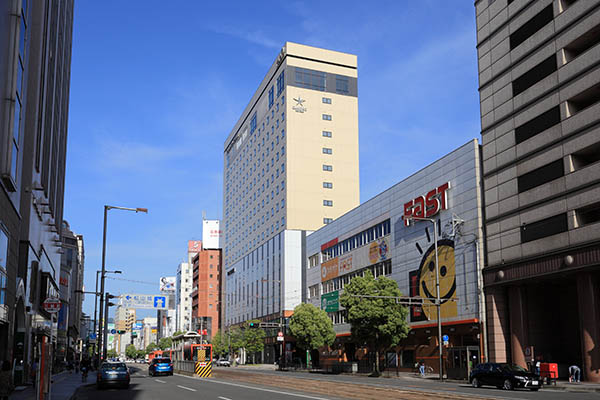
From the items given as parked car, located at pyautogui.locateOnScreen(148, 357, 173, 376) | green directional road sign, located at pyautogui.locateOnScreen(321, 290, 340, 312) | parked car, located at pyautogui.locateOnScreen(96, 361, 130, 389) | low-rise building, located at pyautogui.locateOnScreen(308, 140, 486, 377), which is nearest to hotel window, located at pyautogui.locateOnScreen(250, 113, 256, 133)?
green directional road sign, located at pyautogui.locateOnScreen(321, 290, 340, 312)

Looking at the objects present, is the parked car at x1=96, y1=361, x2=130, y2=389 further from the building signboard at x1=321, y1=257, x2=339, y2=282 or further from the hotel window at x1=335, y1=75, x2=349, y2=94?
the hotel window at x1=335, y1=75, x2=349, y2=94

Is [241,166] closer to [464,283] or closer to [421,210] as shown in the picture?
[421,210]

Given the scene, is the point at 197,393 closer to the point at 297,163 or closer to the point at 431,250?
the point at 431,250

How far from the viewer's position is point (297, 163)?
11012 centimetres

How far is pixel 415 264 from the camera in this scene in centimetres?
6231

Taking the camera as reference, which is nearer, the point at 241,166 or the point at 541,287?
the point at 541,287

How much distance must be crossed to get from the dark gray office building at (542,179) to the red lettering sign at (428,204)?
6.16 m

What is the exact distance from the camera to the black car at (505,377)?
33.2 metres

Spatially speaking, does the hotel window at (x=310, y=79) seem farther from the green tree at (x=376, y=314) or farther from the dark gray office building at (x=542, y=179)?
the green tree at (x=376, y=314)

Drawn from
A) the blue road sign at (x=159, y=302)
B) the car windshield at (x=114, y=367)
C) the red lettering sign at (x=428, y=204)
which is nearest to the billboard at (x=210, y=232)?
the blue road sign at (x=159, y=302)

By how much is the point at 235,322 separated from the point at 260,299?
22086mm

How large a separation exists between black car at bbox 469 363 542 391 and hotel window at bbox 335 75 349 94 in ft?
277

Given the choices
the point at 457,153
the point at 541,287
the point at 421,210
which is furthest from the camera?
the point at 421,210

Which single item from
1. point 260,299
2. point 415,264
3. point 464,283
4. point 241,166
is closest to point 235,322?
point 260,299
